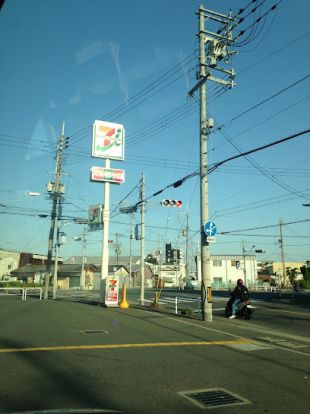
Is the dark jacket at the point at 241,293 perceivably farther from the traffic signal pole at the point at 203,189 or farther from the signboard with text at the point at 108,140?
the signboard with text at the point at 108,140

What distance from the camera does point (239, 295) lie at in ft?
62.0

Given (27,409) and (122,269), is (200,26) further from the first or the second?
(122,269)

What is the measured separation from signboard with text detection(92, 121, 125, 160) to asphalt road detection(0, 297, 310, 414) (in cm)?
1479

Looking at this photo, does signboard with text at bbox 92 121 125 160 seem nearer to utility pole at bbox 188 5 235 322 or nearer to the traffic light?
the traffic light

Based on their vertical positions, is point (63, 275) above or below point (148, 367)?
above

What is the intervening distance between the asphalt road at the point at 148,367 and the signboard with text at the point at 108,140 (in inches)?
582

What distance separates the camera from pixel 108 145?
89.8 ft

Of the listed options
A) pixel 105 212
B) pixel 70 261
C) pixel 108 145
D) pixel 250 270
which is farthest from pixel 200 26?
pixel 70 261

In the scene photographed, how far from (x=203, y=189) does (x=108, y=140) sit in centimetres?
1109

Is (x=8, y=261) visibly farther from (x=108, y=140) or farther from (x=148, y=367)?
(x=148, y=367)

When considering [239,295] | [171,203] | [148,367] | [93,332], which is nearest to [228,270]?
[171,203]

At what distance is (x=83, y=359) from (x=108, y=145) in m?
20.1

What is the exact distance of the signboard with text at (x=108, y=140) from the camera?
27094 millimetres

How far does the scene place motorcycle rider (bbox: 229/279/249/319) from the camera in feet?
61.0
